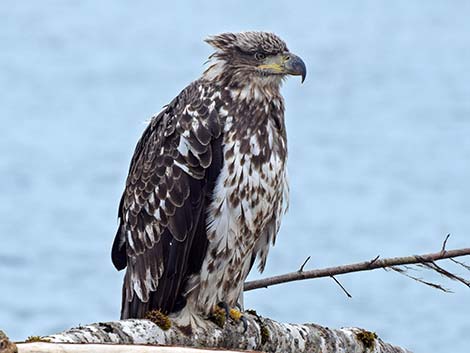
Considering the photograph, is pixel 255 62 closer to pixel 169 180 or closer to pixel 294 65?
pixel 294 65

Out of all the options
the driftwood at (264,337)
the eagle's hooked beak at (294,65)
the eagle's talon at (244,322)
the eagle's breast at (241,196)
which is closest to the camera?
the driftwood at (264,337)

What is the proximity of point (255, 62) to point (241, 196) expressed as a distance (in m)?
0.98

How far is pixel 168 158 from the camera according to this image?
26.6ft

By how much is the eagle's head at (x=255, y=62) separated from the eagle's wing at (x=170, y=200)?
0.22 meters

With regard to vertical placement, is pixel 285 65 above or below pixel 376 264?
above

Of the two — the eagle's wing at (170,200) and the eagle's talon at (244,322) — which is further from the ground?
the eagle's wing at (170,200)

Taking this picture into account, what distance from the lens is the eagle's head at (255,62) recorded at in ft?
27.3

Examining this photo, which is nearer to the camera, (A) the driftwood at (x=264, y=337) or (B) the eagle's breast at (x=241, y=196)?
(A) the driftwood at (x=264, y=337)

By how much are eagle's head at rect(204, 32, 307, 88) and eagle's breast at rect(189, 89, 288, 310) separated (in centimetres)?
20

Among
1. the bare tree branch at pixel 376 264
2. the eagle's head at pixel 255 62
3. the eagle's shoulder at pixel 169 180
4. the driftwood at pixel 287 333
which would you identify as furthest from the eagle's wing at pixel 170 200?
the bare tree branch at pixel 376 264

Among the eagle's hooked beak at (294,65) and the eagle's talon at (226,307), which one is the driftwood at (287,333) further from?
the eagle's hooked beak at (294,65)

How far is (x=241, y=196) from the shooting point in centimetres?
793

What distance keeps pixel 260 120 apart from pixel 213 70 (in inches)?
20.1

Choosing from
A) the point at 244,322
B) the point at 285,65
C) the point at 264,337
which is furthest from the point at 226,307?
the point at 285,65
